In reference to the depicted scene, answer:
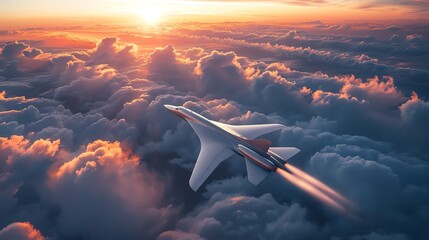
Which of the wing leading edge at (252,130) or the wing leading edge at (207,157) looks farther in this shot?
the wing leading edge at (252,130)

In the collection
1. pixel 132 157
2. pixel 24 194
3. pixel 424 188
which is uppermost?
pixel 424 188

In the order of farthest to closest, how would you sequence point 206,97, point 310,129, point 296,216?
1. point 206,97
2. point 310,129
3. point 296,216

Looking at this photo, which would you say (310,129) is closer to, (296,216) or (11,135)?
(296,216)

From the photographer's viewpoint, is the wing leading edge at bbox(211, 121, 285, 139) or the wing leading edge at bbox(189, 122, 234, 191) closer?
the wing leading edge at bbox(189, 122, 234, 191)

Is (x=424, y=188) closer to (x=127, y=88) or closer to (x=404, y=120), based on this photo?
(x=404, y=120)

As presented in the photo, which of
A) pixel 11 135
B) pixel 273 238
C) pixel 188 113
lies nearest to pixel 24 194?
pixel 11 135

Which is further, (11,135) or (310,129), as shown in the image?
(310,129)

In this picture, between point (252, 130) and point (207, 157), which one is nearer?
point (207, 157)

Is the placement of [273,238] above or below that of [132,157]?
above

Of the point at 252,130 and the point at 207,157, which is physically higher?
the point at 252,130

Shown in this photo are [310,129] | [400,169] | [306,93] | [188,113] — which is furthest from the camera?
[306,93]
